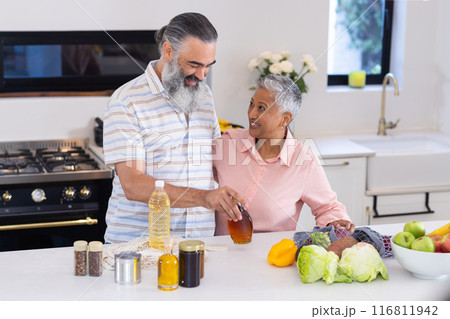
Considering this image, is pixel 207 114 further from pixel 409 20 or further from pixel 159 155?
pixel 409 20

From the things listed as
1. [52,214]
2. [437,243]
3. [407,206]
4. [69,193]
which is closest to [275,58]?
[407,206]

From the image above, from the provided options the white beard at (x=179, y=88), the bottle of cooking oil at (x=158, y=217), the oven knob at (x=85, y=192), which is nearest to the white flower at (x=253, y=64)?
the oven knob at (x=85, y=192)

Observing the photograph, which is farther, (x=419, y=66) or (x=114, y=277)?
(x=419, y=66)

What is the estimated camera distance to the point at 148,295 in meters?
1.66

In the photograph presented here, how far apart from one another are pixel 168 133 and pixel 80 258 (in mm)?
650

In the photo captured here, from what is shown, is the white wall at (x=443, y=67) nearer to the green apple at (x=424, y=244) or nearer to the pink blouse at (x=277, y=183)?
the pink blouse at (x=277, y=183)

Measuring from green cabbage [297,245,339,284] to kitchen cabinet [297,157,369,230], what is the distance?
1631 millimetres

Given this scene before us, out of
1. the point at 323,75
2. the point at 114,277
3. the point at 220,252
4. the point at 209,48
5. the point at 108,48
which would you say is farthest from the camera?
the point at 323,75

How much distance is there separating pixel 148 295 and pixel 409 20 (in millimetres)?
2831

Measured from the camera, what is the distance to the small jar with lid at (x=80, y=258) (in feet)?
5.80
